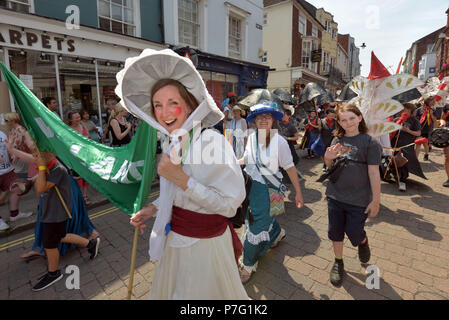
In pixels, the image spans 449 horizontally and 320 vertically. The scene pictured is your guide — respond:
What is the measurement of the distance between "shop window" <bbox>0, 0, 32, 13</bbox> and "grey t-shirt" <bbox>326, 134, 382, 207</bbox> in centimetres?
805

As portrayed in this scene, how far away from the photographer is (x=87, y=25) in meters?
7.19

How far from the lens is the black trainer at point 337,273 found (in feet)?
9.06

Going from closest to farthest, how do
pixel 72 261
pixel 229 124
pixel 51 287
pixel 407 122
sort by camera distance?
pixel 51 287
pixel 72 261
pixel 407 122
pixel 229 124

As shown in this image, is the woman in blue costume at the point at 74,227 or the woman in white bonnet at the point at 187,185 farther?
the woman in blue costume at the point at 74,227

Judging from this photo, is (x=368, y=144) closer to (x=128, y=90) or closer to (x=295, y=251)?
(x=295, y=251)

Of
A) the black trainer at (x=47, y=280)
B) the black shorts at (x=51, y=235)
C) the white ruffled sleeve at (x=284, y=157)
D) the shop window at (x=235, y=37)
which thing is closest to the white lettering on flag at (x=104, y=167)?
the black shorts at (x=51, y=235)

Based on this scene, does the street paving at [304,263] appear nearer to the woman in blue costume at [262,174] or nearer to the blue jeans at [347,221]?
the woman in blue costume at [262,174]

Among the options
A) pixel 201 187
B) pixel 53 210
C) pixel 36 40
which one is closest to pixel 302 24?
pixel 36 40

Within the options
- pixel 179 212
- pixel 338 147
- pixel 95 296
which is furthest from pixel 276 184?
pixel 95 296

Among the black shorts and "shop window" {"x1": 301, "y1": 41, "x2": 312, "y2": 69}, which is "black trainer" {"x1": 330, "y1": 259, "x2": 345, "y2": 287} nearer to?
the black shorts

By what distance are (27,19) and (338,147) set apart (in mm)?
7633

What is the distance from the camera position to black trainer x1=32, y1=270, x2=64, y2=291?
2.79 m

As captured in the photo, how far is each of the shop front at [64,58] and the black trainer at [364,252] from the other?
7864 mm

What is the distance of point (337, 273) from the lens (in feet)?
9.25
